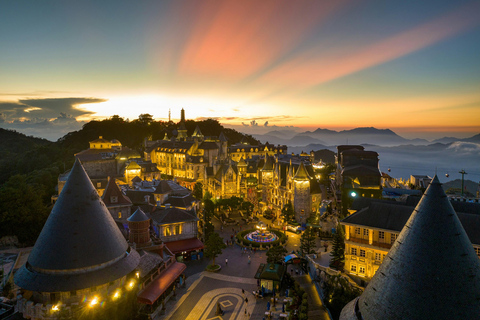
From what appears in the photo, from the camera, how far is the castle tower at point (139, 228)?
25.8 meters

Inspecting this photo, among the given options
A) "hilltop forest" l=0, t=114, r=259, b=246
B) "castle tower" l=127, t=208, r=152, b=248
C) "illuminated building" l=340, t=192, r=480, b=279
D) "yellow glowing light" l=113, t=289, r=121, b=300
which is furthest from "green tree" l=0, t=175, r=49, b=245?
"illuminated building" l=340, t=192, r=480, b=279

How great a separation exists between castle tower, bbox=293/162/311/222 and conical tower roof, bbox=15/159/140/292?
36.8m

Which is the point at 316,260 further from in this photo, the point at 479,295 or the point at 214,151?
the point at 214,151

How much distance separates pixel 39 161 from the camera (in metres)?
88.6

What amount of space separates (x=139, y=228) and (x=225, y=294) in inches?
405

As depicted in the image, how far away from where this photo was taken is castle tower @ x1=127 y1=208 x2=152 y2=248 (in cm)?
2575

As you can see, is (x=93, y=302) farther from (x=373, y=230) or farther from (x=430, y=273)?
(x=373, y=230)

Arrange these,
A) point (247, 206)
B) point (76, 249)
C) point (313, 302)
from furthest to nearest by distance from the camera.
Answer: point (247, 206), point (313, 302), point (76, 249)

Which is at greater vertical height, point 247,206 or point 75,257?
point 75,257

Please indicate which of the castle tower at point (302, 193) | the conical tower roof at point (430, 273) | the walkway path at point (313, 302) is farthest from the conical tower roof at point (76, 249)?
the castle tower at point (302, 193)

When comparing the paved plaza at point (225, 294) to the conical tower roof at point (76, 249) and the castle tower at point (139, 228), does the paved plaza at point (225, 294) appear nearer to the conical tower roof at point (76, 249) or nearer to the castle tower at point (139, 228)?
the castle tower at point (139, 228)

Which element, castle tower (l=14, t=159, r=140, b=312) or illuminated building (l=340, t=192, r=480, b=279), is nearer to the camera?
castle tower (l=14, t=159, r=140, b=312)

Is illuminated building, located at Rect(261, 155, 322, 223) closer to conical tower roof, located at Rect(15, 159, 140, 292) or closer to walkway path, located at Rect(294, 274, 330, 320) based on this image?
walkway path, located at Rect(294, 274, 330, 320)

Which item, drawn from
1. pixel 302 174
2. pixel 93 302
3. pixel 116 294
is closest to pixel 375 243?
pixel 302 174
